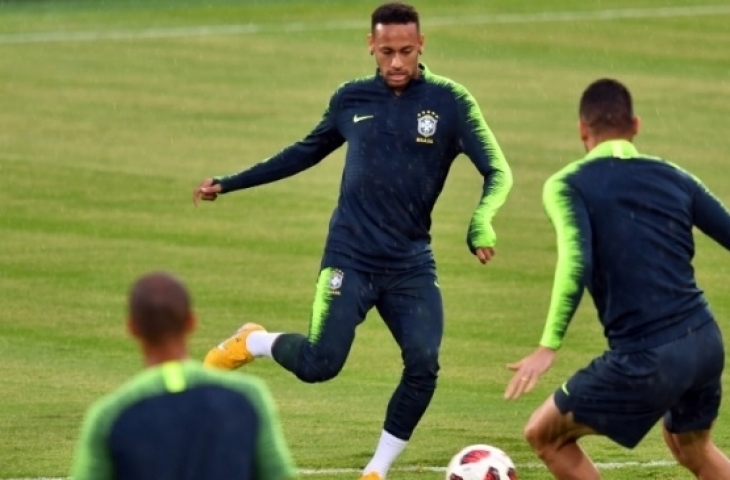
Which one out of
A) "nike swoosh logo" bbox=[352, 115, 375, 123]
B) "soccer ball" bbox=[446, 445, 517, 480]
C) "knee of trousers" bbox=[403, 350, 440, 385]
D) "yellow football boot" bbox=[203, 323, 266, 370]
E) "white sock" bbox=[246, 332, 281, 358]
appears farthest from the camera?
"yellow football boot" bbox=[203, 323, 266, 370]

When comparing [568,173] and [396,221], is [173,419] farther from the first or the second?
[396,221]

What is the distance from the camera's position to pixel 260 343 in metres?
10.8

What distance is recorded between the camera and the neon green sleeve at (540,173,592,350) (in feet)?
27.0

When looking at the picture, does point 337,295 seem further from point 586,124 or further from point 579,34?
point 579,34

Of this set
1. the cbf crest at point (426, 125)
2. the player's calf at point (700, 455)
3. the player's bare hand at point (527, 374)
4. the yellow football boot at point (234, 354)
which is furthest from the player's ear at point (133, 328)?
the yellow football boot at point (234, 354)

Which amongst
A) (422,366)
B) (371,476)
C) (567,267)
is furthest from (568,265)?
(371,476)

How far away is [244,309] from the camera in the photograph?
18125mm

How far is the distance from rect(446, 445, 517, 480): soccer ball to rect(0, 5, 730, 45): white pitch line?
29.9 meters

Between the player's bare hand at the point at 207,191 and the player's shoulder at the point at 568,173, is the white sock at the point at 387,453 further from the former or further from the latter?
the player's shoulder at the point at 568,173

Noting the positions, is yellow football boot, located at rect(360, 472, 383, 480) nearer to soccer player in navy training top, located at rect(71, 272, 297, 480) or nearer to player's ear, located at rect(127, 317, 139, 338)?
soccer player in navy training top, located at rect(71, 272, 297, 480)

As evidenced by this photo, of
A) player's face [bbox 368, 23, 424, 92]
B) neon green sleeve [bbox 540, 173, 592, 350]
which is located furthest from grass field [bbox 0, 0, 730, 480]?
neon green sleeve [bbox 540, 173, 592, 350]

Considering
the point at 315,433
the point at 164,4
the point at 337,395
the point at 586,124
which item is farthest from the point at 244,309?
the point at 164,4

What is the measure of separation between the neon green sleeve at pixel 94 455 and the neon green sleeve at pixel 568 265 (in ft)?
9.39

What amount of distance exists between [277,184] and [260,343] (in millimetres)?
15198
